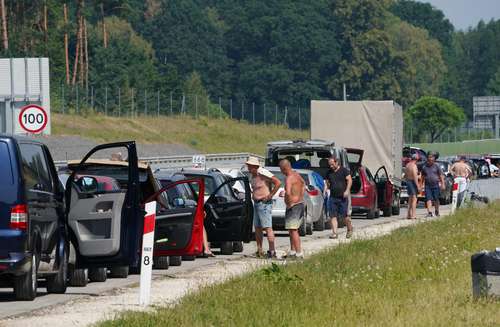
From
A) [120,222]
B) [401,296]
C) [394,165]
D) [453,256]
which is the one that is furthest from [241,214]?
[394,165]

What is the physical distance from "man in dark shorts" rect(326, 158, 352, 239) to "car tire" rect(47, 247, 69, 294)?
12.7m

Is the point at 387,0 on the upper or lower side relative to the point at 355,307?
upper

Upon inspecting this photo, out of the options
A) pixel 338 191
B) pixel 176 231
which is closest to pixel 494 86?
pixel 338 191

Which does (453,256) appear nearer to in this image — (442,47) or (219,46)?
(219,46)

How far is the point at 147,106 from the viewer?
105 metres

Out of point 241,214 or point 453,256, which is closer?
point 453,256

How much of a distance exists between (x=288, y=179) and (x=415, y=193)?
1508 centimetres

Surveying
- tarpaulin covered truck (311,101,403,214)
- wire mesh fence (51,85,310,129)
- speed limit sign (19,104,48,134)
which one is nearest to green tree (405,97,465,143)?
wire mesh fence (51,85,310,129)

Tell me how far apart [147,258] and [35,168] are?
1748 mm

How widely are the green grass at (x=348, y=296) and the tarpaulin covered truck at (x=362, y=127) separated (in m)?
21.4

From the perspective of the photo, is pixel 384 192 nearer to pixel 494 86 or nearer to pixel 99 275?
pixel 99 275

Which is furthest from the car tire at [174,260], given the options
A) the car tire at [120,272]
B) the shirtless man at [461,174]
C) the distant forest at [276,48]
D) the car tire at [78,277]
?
the distant forest at [276,48]

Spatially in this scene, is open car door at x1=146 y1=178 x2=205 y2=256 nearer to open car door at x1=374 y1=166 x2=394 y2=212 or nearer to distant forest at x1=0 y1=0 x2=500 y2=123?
open car door at x1=374 y1=166 x2=394 y2=212

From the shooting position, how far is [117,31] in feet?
498
